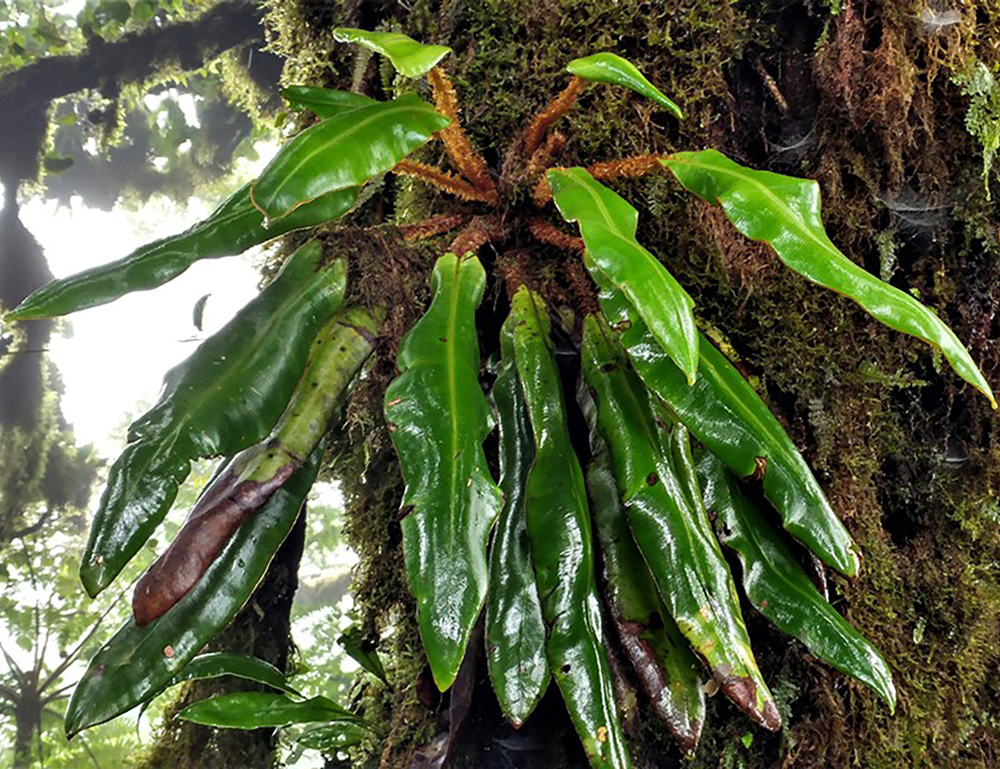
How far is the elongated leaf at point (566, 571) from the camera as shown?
78cm

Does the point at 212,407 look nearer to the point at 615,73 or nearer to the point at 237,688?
the point at 615,73

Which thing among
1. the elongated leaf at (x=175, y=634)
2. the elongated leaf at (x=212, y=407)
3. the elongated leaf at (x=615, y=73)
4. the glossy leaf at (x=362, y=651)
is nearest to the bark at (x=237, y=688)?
the glossy leaf at (x=362, y=651)

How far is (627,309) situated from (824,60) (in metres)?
0.63

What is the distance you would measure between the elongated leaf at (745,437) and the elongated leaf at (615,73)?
27 cm

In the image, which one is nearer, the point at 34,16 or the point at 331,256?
the point at 331,256

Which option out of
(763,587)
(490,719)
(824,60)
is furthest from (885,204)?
(490,719)

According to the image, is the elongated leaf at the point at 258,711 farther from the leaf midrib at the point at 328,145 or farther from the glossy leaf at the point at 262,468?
the leaf midrib at the point at 328,145

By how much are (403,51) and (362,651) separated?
1.02 metres

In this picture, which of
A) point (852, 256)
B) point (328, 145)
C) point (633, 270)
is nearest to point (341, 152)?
point (328, 145)

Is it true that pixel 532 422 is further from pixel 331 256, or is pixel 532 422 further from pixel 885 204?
pixel 885 204

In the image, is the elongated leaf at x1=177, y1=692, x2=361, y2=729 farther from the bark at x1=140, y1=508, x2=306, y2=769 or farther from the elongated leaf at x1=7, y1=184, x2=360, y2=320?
the elongated leaf at x1=7, y1=184, x2=360, y2=320

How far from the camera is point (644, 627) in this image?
856 millimetres

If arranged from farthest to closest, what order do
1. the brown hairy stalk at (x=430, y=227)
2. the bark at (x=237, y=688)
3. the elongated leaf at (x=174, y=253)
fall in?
1. the bark at (x=237, y=688)
2. the brown hairy stalk at (x=430, y=227)
3. the elongated leaf at (x=174, y=253)

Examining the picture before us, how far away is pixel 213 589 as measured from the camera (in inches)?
36.4
